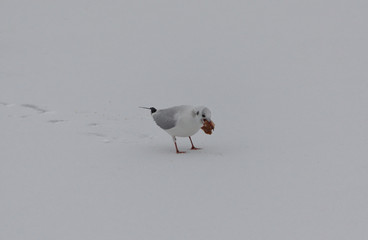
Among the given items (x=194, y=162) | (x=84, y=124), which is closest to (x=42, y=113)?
(x=84, y=124)

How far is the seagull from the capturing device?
32.1ft

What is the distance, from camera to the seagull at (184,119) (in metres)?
9.77

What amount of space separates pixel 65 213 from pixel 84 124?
5701 millimetres

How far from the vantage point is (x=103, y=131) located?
12133mm


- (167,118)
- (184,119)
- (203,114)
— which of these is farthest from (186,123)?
(167,118)

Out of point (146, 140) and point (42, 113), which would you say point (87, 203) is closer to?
point (146, 140)

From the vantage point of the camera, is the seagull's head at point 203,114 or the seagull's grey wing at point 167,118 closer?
the seagull's head at point 203,114

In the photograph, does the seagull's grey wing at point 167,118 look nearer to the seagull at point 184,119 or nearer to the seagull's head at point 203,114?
the seagull at point 184,119

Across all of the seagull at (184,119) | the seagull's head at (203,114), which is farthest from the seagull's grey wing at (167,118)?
the seagull's head at (203,114)

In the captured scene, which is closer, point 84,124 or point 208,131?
point 208,131

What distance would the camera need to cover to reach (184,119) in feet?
32.5

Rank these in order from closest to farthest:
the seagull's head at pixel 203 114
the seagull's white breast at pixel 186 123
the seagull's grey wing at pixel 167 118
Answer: the seagull's head at pixel 203 114, the seagull's white breast at pixel 186 123, the seagull's grey wing at pixel 167 118

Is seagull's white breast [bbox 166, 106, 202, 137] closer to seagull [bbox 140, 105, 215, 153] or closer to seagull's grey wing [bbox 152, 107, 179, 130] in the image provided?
seagull [bbox 140, 105, 215, 153]

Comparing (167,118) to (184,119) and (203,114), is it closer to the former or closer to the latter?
(184,119)
